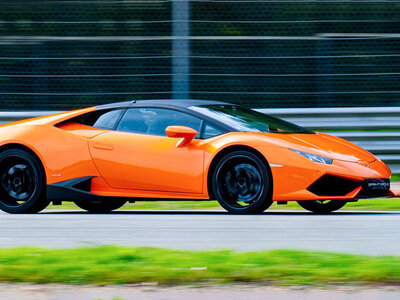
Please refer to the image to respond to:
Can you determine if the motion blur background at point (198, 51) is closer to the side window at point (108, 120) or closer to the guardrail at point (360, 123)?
the guardrail at point (360, 123)

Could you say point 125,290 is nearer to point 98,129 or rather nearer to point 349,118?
point 98,129

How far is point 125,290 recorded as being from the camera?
15.3ft

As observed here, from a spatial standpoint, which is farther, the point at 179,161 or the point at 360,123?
the point at 360,123

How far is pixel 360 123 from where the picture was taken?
11344 millimetres

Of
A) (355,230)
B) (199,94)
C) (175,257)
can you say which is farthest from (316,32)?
(175,257)

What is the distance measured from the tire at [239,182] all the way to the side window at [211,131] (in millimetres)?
316

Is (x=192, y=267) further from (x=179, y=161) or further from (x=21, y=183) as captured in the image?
(x=21, y=183)

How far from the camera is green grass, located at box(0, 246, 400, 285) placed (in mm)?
4832

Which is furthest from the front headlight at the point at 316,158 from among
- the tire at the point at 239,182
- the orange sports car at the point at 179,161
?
the tire at the point at 239,182

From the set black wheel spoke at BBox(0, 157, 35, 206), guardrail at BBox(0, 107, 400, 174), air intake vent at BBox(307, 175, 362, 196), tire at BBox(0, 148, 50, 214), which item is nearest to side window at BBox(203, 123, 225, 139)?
air intake vent at BBox(307, 175, 362, 196)

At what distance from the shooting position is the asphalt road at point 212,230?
20.6ft

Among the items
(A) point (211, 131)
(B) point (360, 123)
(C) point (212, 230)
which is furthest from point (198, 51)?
(C) point (212, 230)

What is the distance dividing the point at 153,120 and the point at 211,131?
0.60 m

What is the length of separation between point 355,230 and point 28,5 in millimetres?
5646
